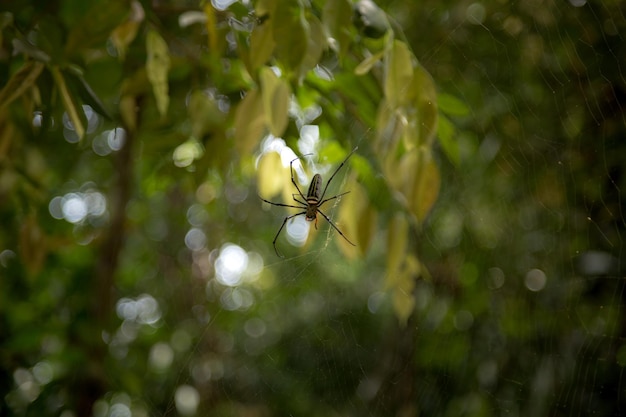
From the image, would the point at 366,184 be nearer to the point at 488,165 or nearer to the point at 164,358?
the point at 488,165

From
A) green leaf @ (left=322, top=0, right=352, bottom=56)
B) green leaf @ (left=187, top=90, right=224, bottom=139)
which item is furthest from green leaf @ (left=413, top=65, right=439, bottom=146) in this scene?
green leaf @ (left=187, top=90, right=224, bottom=139)

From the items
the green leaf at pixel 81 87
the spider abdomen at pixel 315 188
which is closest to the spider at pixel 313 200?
the spider abdomen at pixel 315 188

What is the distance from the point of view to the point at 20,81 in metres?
0.76

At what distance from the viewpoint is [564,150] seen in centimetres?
139

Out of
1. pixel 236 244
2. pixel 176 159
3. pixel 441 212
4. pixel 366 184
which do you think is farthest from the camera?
pixel 236 244

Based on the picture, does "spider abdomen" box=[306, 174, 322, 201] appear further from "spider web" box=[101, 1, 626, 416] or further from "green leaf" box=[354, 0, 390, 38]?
"green leaf" box=[354, 0, 390, 38]

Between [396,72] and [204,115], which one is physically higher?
[396,72]

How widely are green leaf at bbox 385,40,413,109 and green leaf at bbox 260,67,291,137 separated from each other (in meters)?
0.13

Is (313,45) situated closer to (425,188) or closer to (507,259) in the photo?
(425,188)

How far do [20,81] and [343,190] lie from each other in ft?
1.56

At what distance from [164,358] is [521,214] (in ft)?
4.00

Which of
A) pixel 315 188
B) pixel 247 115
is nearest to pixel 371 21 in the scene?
pixel 247 115

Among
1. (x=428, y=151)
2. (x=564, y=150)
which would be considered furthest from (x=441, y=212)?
(x=428, y=151)

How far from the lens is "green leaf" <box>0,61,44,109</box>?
0.74 metres
